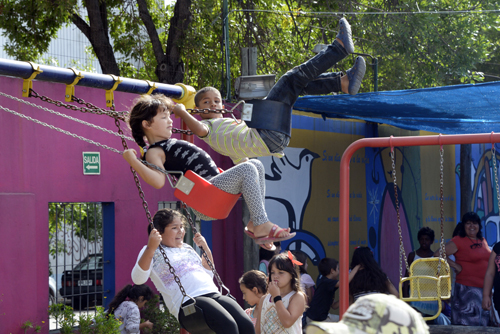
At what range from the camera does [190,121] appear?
4.29 meters

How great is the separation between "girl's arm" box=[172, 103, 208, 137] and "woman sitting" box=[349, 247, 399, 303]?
3.04 m

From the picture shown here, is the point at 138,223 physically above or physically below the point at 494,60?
below

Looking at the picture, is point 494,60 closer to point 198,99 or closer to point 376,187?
point 376,187

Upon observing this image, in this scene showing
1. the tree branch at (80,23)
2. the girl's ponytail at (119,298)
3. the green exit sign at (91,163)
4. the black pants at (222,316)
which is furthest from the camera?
the tree branch at (80,23)

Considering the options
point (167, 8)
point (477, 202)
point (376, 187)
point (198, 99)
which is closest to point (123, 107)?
point (198, 99)

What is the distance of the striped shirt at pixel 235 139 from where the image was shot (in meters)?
4.34

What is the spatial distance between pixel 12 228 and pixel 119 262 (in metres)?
1.37

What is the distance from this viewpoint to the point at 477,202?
1330 centimetres

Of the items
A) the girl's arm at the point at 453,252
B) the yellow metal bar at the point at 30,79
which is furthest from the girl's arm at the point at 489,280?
the yellow metal bar at the point at 30,79

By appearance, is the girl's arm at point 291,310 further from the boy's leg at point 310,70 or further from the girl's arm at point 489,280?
the girl's arm at point 489,280

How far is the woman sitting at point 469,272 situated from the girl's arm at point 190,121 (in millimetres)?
4894

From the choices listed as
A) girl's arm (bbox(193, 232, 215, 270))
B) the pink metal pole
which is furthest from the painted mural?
girl's arm (bbox(193, 232, 215, 270))

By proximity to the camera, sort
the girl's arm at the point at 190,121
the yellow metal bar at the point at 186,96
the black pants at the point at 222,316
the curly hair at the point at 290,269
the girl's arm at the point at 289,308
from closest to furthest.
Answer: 1. the black pants at the point at 222,316
2. the girl's arm at the point at 190,121
3. the girl's arm at the point at 289,308
4. the curly hair at the point at 290,269
5. the yellow metal bar at the point at 186,96

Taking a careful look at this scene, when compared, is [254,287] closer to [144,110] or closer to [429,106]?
[144,110]
